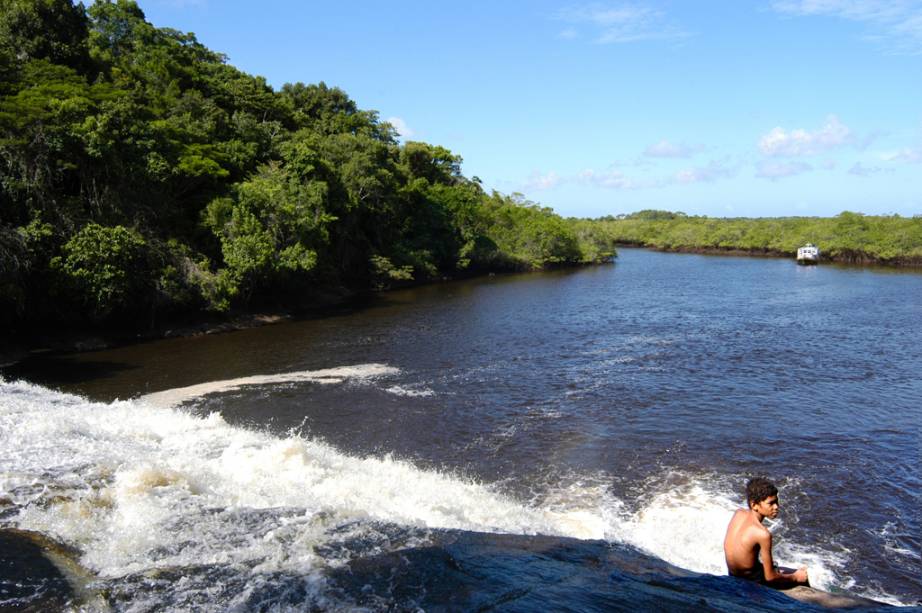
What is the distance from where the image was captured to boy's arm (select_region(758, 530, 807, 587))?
6840 millimetres

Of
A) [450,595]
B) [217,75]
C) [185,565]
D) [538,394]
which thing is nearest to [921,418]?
[538,394]

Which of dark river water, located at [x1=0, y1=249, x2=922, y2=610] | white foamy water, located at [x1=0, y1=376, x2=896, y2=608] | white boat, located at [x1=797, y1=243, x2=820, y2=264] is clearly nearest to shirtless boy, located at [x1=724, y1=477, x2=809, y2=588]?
dark river water, located at [x1=0, y1=249, x2=922, y2=610]

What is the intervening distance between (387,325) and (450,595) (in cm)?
2428

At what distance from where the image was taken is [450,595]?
23.4 ft

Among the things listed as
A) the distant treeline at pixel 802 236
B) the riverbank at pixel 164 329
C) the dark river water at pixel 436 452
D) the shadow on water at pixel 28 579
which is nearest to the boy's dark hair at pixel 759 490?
the dark river water at pixel 436 452

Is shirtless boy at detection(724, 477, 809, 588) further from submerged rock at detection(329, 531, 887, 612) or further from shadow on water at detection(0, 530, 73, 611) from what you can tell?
shadow on water at detection(0, 530, 73, 611)

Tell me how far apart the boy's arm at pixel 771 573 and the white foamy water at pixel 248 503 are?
2224 mm

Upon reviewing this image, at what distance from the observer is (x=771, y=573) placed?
6.91m

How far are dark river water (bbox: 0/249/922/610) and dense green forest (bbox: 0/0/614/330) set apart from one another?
3.02 metres

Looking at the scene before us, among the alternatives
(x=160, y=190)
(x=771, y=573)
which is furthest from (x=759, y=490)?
(x=160, y=190)

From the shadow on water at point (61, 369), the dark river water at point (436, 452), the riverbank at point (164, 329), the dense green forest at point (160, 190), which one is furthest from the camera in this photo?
the riverbank at point (164, 329)

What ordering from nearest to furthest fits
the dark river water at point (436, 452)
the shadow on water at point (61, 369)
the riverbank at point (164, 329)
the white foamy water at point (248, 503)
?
the white foamy water at point (248, 503) → the dark river water at point (436, 452) → the shadow on water at point (61, 369) → the riverbank at point (164, 329)

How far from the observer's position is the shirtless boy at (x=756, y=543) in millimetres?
6859

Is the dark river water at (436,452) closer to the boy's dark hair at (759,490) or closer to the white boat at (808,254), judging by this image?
the boy's dark hair at (759,490)
